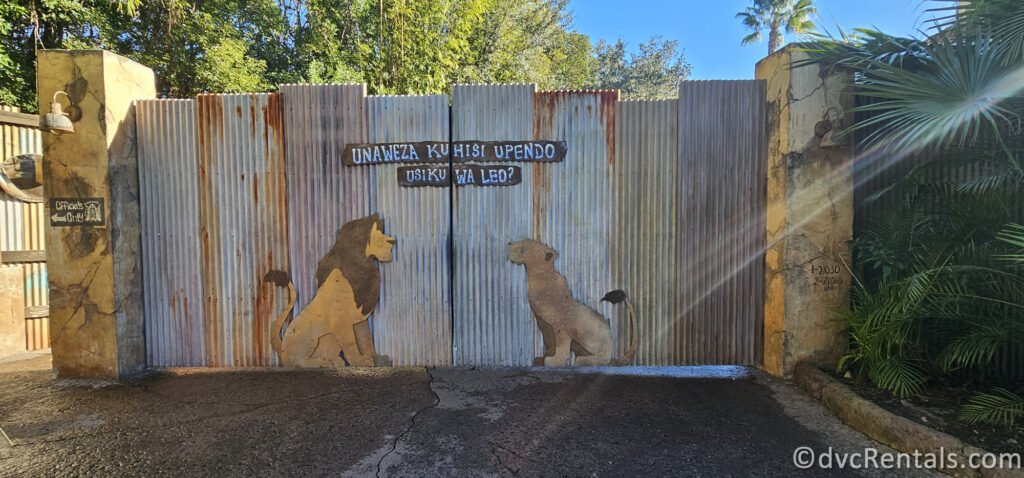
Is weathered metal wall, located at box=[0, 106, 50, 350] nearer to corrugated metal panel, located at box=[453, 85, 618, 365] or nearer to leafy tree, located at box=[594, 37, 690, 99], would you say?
corrugated metal panel, located at box=[453, 85, 618, 365]

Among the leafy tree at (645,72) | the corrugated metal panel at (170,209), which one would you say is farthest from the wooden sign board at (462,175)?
the leafy tree at (645,72)

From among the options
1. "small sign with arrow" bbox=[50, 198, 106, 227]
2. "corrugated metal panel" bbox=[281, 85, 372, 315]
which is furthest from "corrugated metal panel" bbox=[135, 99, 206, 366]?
"corrugated metal panel" bbox=[281, 85, 372, 315]

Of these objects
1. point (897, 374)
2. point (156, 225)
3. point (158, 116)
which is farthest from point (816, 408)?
point (158, 116)

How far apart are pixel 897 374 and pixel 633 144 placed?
2968mm

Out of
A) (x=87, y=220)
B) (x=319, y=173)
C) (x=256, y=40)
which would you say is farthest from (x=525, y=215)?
(x=256, y=40)

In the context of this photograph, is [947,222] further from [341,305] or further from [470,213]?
[341,305]

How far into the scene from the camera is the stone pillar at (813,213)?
4.19m

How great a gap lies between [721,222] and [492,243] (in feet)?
7.96

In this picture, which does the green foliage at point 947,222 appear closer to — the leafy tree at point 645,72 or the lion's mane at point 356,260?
the lion's mane at point 356,260

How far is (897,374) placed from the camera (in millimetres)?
3496

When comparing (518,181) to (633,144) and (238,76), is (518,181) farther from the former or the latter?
(238,76)

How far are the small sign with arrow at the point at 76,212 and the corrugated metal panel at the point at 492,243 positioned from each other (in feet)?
11.8

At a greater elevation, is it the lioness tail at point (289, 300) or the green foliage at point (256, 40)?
the green foliage at point (256, 40)

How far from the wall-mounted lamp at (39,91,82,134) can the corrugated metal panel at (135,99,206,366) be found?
19.1 inches
